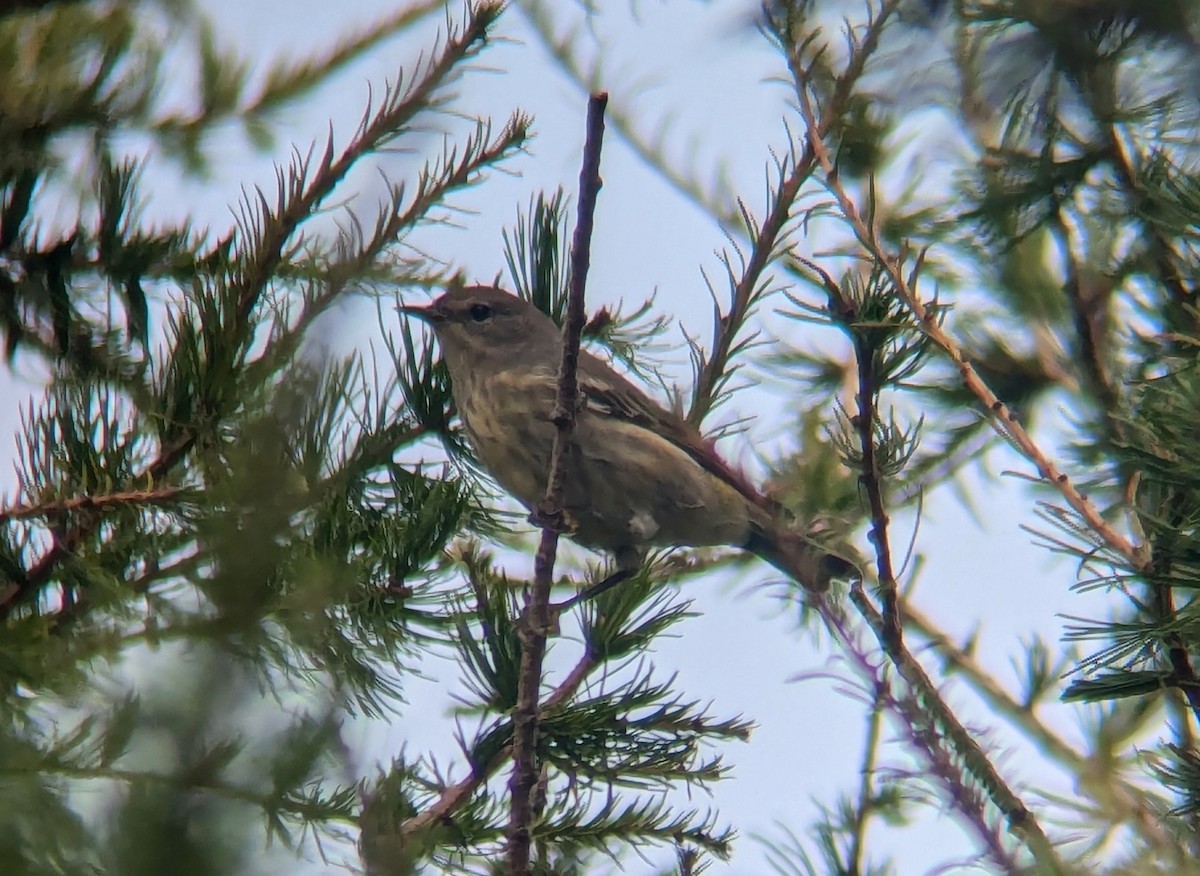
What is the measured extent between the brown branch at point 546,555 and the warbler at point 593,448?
1.27m

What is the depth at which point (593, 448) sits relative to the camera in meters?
4.48

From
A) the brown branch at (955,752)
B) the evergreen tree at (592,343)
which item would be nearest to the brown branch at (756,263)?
the evergreen tree at (592,343)

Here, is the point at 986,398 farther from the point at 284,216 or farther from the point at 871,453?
the point at 284,216

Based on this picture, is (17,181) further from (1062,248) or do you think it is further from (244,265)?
(1062,248)

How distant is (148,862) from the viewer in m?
0.69

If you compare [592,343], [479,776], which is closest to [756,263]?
[592,343]

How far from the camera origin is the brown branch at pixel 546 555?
197 cm

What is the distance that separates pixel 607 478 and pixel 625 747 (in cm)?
217

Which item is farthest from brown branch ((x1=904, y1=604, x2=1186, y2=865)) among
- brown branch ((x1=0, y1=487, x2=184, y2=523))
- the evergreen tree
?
brown branch ((x1=0, y1=487, x2=184, y2=523))

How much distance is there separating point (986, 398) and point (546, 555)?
3.15ft

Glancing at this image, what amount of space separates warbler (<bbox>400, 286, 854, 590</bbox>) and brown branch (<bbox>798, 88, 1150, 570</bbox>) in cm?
189

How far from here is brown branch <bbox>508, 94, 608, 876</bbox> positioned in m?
1.97

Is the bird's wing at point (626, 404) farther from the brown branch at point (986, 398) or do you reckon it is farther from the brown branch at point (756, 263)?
the brown branch at point (986, 398)

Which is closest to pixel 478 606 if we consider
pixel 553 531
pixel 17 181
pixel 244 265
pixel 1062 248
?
pixel 553 531
